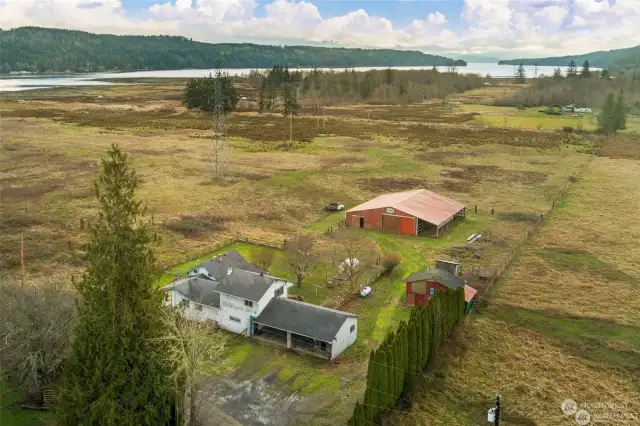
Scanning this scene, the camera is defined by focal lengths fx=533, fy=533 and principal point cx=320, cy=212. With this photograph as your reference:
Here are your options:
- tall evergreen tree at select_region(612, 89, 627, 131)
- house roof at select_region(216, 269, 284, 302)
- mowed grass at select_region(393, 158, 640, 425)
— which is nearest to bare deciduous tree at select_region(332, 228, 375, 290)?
house roof at select_region(216, 269, 284, 302)

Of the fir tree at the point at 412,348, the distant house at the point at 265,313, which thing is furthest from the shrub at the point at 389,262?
the fir tree at the point at 412,348

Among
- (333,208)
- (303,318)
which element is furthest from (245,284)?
(333,208)

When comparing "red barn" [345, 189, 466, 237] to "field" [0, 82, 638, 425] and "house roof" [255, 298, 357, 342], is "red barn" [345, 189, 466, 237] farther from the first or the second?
"house roof" [255, 298, 357, 342]

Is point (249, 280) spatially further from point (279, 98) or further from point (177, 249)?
point (279, 98)

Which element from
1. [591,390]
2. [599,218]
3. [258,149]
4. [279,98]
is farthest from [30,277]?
[279,98]

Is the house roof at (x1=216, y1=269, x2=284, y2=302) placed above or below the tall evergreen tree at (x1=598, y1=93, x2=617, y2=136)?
below

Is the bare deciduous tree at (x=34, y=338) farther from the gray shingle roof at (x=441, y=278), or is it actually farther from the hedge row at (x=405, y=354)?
the gray shingle roof at (x=441, y=278)

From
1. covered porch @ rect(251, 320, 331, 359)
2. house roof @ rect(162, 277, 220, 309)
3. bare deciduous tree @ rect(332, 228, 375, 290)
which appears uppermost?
house roof @ rect(162, 277, 220, 309)
